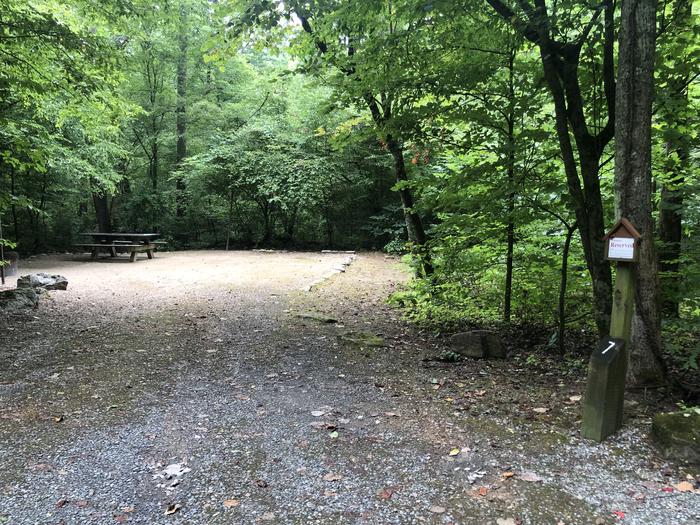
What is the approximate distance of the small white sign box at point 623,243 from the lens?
2973 mm

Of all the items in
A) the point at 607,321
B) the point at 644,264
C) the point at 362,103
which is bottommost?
the point at 607,321

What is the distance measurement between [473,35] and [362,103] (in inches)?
71.4

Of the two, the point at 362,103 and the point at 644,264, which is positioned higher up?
the point at 362,103

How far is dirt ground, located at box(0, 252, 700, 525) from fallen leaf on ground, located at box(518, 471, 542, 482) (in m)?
0.01

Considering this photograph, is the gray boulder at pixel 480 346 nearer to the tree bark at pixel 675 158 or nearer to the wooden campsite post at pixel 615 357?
the tree bark at pixel 675 158

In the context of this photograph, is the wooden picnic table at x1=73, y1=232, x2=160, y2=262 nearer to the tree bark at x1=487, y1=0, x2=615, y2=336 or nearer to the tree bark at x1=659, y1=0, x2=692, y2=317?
the tree bark at x1=487, y1=0, x2=615, y2=336

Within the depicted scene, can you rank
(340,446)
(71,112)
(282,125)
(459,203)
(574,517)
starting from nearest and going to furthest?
(574,517), (340,446), (459,203), (71,112), (282,125)

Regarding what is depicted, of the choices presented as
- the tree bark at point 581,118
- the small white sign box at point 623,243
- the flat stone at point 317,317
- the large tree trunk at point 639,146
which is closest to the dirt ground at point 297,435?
the flat stone at point 317,317

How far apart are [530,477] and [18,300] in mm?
7330

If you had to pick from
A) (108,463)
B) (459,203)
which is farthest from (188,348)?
(459,203)

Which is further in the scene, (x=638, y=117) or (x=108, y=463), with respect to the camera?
(x=638, y=117)

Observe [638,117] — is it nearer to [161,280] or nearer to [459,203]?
[459,203]

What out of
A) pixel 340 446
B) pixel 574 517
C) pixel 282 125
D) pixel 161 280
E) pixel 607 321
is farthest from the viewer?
pixel 282 125

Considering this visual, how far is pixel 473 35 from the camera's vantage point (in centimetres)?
489
